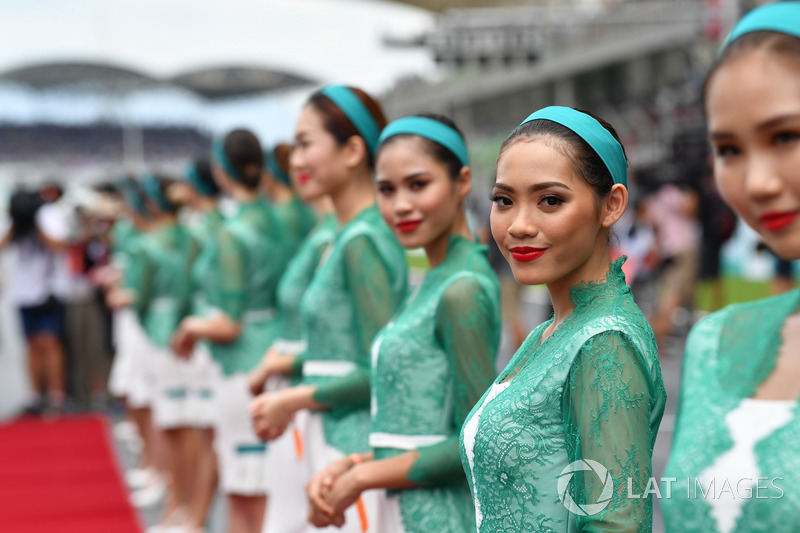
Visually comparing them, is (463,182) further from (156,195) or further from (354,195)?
(156,195)

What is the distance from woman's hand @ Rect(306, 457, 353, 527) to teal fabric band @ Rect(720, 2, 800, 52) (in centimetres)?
133

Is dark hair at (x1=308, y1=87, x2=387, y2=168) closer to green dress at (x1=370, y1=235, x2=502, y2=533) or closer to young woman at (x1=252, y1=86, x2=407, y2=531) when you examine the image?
young woman at (x1=252, y1=86, x2=407, y2=531)

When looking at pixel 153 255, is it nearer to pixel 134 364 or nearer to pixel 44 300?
pixel 134 364

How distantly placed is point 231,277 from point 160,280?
6.74 ft

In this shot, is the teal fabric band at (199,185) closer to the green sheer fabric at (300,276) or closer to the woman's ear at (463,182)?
the green sheer fabric at (300,276)

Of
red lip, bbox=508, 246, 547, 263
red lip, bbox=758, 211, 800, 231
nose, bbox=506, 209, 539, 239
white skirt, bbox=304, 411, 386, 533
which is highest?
red lip, bbox=758, 211, 800, 231

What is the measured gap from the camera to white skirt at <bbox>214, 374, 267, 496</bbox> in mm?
4199

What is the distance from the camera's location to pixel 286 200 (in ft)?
15.3

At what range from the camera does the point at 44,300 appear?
9016 millimetres

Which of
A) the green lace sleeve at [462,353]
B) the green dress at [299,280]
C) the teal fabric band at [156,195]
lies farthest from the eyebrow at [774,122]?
the teal fabric band at [156,195]

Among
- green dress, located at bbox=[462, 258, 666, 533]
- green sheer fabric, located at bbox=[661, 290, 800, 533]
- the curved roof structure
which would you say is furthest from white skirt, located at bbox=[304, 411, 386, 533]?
the curved roof structure

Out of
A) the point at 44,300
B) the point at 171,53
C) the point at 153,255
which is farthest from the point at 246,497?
the point at 171,53

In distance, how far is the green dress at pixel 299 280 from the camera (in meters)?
3.37

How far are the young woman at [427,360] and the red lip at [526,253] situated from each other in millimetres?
552
